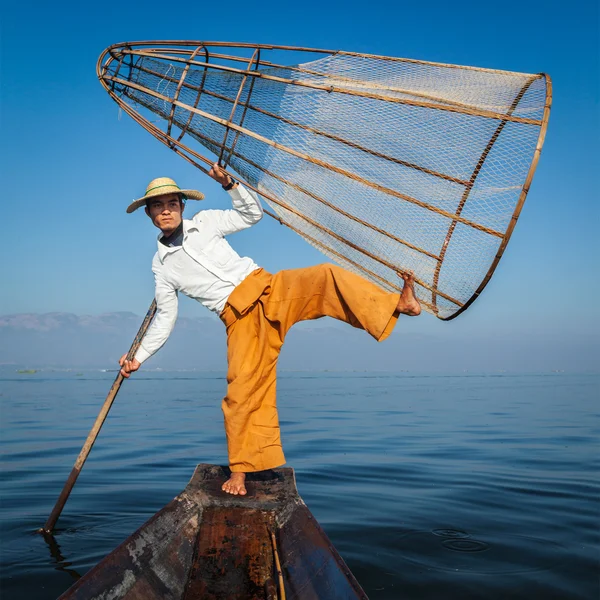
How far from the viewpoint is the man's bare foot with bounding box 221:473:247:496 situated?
3854 mm

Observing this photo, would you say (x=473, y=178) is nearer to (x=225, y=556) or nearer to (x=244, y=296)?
(x=244, y=296)

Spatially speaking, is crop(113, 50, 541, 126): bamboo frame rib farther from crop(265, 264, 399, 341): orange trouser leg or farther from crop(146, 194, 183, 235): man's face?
crop(265, 264, 399, 341): orange trouser leg

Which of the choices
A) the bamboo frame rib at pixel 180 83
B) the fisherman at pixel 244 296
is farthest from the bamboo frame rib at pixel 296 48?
A: the fisherman at pixel 244 296

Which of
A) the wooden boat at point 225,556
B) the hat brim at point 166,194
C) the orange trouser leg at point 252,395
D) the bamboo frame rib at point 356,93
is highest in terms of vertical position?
the bamboo frame rib at point 356,93

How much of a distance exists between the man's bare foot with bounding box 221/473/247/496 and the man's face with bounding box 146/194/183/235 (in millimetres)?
1715

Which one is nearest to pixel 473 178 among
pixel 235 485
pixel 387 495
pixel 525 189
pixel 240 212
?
pixel 525 189

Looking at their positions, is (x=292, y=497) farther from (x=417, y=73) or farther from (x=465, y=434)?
(x=465, y=434)

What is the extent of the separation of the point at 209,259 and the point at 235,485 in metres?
1.51

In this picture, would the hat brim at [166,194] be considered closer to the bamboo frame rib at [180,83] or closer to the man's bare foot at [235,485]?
the bamboo frame rib at [180,83]

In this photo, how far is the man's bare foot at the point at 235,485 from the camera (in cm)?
385

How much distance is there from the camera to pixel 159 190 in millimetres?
4066

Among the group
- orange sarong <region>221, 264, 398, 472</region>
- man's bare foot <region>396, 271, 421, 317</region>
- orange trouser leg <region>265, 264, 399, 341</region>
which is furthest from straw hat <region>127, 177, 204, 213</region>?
man's bare foot <region>396, 271, 421, 317</region>

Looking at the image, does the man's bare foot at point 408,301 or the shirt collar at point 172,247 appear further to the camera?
the shirt collar at point 172,247

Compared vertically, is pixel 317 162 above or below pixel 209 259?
above
